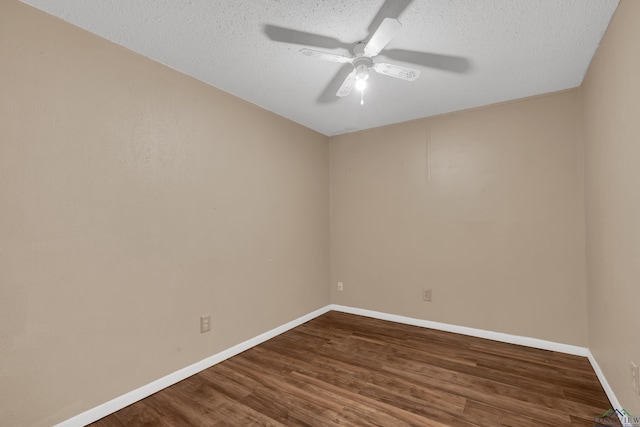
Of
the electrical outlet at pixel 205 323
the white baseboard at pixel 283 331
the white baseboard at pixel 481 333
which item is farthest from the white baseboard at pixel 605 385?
the electrical outlet at pixel 205 323

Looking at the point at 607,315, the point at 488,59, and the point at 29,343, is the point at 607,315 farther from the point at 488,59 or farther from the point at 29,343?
the point at 29,343

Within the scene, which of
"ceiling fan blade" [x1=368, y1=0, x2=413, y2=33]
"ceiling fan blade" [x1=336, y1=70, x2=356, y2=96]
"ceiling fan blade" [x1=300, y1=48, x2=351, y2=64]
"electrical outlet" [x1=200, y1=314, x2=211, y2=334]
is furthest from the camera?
"electrical outlet" [x1=200, y1=314, x2=211, y2=334]

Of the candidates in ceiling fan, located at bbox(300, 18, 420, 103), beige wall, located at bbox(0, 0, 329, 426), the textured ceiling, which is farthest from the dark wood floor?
the textured ceiling

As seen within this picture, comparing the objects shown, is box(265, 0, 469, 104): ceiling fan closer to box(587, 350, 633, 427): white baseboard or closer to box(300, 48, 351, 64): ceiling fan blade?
box(300, 48, 351, 64): ceiling fan blade

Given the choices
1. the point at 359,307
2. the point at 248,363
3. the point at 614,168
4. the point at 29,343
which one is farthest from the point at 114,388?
the point at 614,168

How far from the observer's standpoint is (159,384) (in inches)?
78.2

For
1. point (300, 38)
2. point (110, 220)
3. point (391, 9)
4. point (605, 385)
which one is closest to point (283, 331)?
point (110, 220)

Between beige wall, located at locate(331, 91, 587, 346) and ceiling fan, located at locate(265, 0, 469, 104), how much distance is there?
3.42 feet

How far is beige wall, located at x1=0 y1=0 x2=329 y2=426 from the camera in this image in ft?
4.80

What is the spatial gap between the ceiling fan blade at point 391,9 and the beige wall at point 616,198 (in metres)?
1.02

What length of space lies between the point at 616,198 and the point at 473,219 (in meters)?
1.30

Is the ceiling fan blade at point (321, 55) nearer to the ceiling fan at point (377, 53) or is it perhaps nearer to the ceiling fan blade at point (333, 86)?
the ceiling fan at point (377, 53)

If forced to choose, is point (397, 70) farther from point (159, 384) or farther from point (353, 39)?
point (159, 384)

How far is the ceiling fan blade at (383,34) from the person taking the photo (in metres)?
1.37
